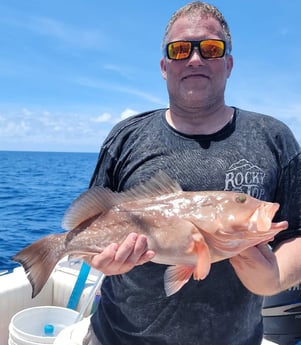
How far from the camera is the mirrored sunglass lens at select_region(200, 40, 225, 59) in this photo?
2318 mm

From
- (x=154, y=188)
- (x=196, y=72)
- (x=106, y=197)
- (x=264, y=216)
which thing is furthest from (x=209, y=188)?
(x=196, y=72)

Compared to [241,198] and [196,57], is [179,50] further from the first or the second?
[241,198]

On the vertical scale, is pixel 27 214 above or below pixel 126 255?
below

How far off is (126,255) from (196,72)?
1.06m

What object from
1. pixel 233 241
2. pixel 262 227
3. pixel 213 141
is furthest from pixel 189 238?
pixel 213 141

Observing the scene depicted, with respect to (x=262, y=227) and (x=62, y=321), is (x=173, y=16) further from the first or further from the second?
(x=62, y=321)

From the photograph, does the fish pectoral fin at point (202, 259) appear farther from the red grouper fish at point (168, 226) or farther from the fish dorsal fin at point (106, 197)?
the fish dorsal fin at point (106, 197)

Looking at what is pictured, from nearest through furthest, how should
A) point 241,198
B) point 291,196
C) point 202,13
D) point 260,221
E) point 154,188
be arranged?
point 260,221 < point 241,198 < point 154,188 < point 291,196 < point 202,13

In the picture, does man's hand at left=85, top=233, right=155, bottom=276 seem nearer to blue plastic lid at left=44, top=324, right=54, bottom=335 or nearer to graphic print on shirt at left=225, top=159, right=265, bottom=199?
graphic print on shirt at left=225, top=159, right=265, bottom=199

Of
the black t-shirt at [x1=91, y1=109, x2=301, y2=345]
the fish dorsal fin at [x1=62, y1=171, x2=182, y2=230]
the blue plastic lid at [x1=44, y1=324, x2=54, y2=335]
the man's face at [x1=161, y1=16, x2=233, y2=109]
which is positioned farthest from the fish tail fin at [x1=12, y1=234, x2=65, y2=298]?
the blue plastic lid at [x1=44, y1=324, x2=54, y2=335]

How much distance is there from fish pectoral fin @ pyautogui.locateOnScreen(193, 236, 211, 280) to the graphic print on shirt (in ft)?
1.36

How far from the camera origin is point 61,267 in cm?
538

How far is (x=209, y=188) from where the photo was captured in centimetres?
222

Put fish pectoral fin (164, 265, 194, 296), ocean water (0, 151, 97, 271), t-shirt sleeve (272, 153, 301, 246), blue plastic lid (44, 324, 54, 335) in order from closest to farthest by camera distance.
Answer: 1. fish pectoral fin (164, 265, 194, 296)
2. t-shirt sleeve (272, 153, 301, 246)
3. blue plastic lid (44, 324, 54, 335)
4. ocean water (0, 151, 97, 271)
